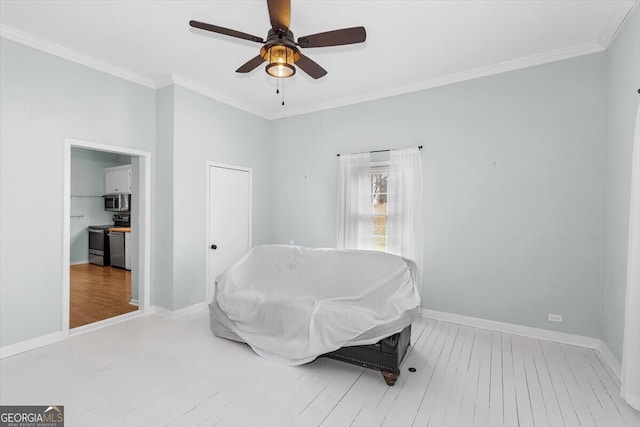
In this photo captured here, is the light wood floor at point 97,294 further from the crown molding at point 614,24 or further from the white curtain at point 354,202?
the crown molding at point 614,24

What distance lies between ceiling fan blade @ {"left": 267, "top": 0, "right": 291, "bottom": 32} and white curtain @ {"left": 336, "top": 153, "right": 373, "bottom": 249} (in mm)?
2435

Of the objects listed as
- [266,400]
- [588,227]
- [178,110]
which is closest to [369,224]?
[588,227]

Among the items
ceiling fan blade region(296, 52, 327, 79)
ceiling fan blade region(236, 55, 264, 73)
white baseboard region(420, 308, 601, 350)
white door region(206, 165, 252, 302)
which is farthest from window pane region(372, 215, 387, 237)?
ceiling fan blade region(236, 55, 264, 73)

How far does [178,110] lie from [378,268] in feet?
10.1

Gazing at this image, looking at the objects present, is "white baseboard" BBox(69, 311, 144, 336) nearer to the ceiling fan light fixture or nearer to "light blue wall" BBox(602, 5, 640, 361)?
the ceiling fan light fixture

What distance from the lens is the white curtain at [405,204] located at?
3.87 m

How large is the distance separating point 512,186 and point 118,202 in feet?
25.0

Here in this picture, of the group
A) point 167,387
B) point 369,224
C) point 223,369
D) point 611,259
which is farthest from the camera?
point 369,224

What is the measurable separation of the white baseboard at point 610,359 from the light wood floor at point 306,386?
0.07 meters

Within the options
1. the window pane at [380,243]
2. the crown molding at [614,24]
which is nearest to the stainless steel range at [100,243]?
the window pane at [380,243]

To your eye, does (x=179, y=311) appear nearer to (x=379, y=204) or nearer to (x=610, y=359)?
(x=379, y=204)

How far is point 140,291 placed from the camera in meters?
3.93

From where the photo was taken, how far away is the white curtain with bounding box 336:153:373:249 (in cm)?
425

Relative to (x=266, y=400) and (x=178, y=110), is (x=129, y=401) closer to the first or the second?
(x=266, y=400)
